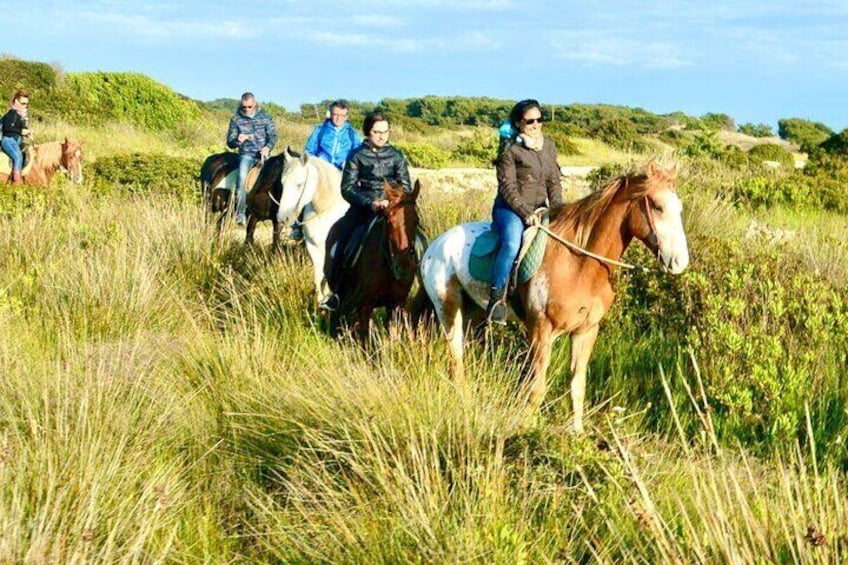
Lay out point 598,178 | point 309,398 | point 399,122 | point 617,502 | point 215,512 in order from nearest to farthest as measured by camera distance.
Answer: point 617,502
point 215,512
point 309,398
point 598,178
point 399,122

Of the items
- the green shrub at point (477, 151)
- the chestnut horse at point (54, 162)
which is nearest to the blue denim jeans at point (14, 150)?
the chestnut horse at point (54, 162)

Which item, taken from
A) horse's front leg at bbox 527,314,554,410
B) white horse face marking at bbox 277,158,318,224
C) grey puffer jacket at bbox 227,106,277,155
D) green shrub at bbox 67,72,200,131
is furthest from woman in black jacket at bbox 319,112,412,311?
A: green shrub at bbox 67,72,200,131

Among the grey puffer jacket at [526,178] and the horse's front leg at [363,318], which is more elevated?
the grey puffer jacket at [526,178]

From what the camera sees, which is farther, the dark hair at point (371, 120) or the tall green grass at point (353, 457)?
the dark hair at point (371, 120)

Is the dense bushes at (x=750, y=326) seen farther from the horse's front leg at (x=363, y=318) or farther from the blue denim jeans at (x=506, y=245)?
the horse's front leg at (x=363, y=318)

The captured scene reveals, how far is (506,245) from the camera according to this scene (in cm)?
662

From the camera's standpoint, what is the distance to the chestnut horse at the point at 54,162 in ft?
57.4

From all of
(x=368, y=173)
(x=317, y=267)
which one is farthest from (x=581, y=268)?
(x=317, y=267)

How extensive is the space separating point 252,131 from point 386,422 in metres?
9.41

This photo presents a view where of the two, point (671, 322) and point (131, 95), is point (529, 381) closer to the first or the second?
point (671, 322)

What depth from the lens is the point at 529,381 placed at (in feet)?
20.8

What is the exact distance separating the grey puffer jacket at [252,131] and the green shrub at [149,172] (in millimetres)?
4954

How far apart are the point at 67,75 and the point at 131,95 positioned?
4.31 metres

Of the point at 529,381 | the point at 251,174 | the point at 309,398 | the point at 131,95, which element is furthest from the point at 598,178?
the point at 131,95
